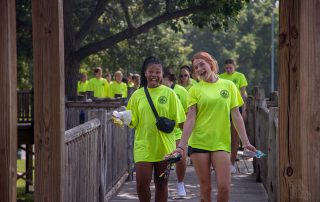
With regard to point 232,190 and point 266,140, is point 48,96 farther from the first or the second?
point 232,190

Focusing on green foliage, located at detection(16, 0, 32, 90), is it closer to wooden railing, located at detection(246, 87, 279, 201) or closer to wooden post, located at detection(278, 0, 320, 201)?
wooden railing, located at detection(246, 87, 279, 201)

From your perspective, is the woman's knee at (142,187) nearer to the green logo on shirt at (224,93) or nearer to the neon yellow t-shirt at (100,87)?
the green logo on shirt at (224,93)

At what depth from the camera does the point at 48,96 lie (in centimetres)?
581

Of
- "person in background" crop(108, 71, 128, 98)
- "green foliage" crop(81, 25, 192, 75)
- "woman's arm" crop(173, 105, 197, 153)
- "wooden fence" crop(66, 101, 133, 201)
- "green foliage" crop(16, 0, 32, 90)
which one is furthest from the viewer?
"green foliage" crop(81, 25, 192, 75)

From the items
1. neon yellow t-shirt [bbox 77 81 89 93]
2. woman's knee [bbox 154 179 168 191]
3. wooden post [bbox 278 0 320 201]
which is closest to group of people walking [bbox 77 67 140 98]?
neon yellow t-shirt [bbox 77 81 89 93]

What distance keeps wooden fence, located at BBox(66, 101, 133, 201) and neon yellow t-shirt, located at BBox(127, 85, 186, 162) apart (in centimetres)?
137

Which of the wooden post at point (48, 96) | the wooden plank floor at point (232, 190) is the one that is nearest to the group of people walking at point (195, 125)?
the wooden post at point (48, 96)

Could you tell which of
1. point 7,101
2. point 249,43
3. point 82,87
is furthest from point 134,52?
point 249,43

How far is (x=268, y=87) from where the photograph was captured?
83.9m

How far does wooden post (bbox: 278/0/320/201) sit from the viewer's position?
5191 millimetres

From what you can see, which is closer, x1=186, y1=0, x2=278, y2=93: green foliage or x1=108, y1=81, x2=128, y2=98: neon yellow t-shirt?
x1=108, y1=81, x2=128, y2=98: neon yellow t-shirt

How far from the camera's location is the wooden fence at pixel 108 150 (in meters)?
10.6

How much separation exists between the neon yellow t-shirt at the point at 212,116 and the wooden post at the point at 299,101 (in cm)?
286

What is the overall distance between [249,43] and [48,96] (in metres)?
77.7
